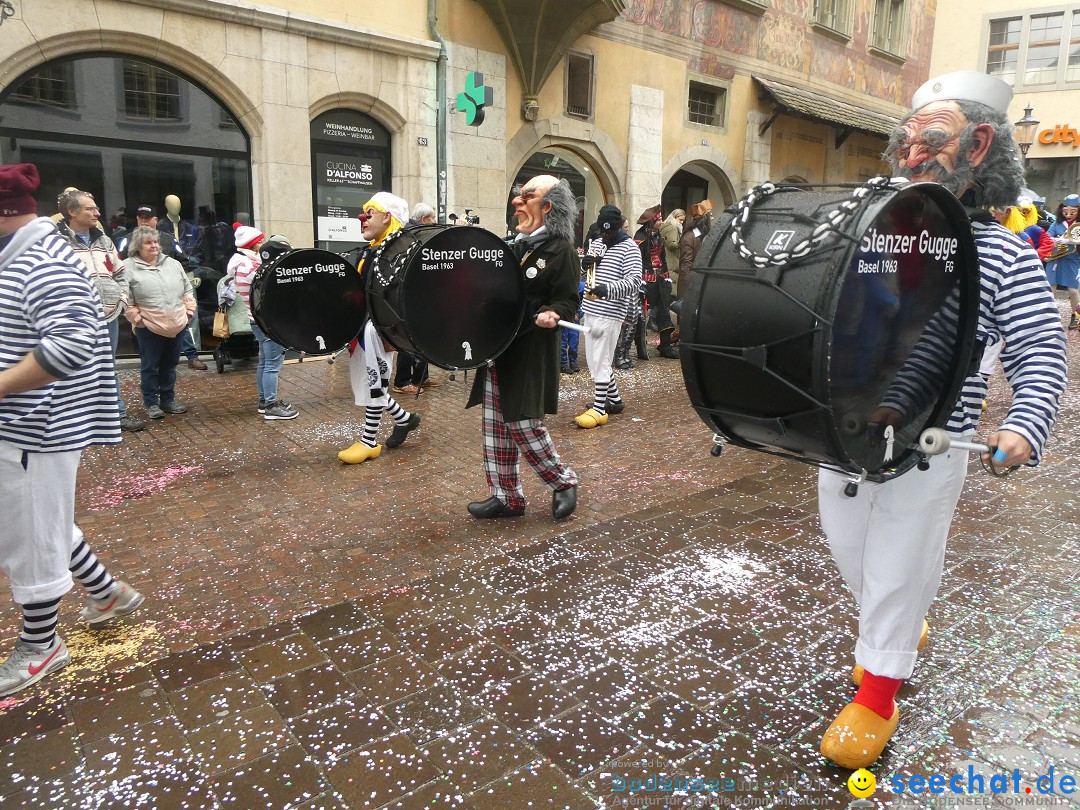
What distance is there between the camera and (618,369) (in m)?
10.5

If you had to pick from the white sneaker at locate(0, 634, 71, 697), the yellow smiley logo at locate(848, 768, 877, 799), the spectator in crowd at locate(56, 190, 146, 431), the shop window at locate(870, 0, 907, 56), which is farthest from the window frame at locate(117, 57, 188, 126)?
the shop window at locate(870, 0, 907, 56)

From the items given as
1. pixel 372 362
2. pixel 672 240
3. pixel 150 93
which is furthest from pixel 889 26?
pixel 372 362

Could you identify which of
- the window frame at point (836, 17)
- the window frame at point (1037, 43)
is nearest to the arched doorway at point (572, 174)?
the window frame at point (836, 17)

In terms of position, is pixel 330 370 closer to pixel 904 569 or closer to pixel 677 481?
pixel 677 481

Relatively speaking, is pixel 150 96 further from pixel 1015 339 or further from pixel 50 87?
pixel 1015 339

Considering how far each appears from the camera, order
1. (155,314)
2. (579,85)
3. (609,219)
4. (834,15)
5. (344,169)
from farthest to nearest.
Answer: (834,15), (579,85), (344,169), (609,219), (155,314)

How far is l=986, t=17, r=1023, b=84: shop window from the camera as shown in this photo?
28.7m

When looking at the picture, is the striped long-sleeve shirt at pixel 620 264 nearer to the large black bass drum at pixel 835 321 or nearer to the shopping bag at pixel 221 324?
the shopping bag at pixel 221 324

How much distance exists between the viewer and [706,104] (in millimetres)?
17281

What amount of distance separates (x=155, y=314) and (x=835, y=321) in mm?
6675

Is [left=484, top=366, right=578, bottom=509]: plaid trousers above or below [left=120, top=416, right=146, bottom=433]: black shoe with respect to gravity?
above

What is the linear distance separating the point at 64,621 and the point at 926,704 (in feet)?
11.9

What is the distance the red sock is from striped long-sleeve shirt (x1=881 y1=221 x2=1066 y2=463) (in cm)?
85

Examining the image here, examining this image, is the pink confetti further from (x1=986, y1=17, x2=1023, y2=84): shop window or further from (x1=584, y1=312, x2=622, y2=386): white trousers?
(x1=986, y1=17, x2=1023, y2=84): shop window
